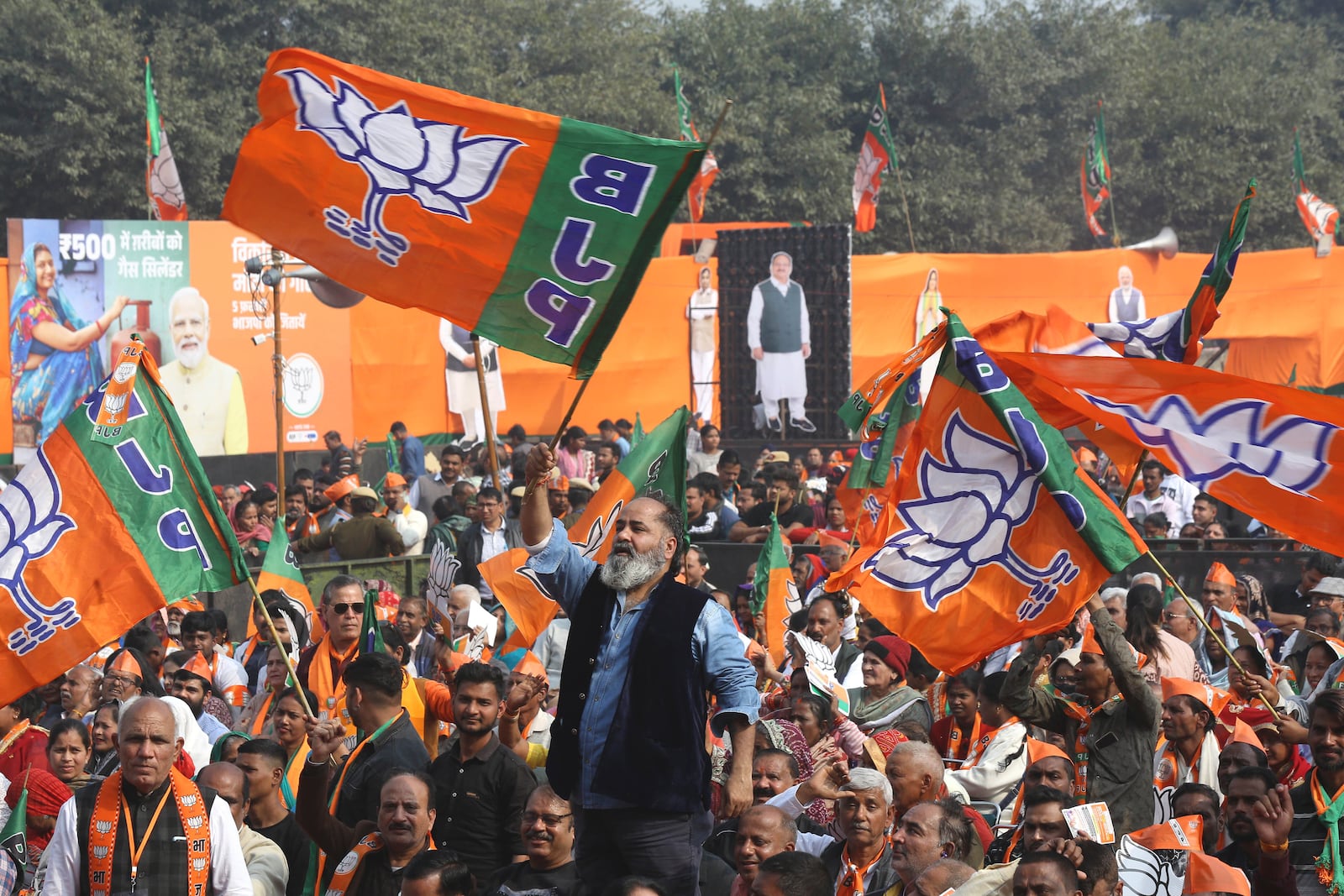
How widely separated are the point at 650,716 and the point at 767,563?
17.9ft

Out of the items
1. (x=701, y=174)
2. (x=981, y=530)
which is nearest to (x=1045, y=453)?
(x=981, y=530)

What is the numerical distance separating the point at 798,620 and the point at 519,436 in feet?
33.5

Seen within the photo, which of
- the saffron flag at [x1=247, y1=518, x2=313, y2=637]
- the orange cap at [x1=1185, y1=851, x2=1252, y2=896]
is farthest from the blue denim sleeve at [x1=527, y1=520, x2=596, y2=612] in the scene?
the saffron flag at [x1=247, y1=518, x2=313, y2=637]

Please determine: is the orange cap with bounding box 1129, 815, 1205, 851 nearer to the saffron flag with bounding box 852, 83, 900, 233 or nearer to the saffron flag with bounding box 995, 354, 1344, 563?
the saffron flag with bounding box 995, 354, 1344, 563

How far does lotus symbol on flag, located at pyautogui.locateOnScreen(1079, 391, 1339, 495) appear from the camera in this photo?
7.18 meters

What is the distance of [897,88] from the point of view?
4541 cm

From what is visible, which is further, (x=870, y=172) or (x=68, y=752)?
(x=870, y=172)

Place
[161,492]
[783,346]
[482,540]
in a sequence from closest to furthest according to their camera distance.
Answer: [161,492]
[482,540]
[783,346]

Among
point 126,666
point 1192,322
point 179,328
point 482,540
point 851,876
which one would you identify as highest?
A: point 179,328

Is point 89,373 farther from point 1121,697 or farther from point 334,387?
point 1121,697

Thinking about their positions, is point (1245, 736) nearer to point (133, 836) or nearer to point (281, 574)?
point (133, 836)

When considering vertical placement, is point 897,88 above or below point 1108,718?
above

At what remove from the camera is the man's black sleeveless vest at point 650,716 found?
504 cm

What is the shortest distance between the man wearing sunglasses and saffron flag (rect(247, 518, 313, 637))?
15.3 ft
